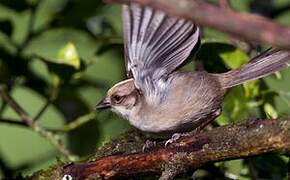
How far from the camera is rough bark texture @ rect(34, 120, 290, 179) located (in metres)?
1.56

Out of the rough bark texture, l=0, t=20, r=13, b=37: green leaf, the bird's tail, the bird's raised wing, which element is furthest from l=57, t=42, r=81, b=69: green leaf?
the rough bark texture

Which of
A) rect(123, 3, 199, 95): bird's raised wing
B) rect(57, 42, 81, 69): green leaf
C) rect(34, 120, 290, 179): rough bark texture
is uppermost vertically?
rect(57, 42, 81, 69): green leaf

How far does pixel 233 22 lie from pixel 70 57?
2.43m

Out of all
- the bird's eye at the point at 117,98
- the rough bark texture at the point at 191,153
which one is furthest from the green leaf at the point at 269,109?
the rough bark texture at the point at 191,153

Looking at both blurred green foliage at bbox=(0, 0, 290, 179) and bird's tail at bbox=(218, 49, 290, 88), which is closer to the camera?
bird's tail at bbox=(218, 49, 290, 88)

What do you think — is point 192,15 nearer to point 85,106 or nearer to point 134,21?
point 134,21

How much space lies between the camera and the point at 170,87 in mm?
2400

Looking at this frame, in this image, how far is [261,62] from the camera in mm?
2305

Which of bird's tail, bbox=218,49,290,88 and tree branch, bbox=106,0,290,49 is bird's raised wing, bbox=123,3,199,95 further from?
tree branch, bbox=106,0,290,49

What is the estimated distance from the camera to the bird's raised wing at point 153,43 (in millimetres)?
1811

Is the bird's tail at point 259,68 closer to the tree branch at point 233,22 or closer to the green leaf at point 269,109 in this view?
the green leaf at point 269,109

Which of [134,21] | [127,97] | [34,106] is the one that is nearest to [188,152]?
[134,21]

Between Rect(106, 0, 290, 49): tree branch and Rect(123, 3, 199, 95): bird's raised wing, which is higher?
Rect(123, 3, 199, 95): bird's raised wing

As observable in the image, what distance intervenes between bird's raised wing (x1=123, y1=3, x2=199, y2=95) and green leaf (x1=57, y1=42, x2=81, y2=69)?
0.61 metres
